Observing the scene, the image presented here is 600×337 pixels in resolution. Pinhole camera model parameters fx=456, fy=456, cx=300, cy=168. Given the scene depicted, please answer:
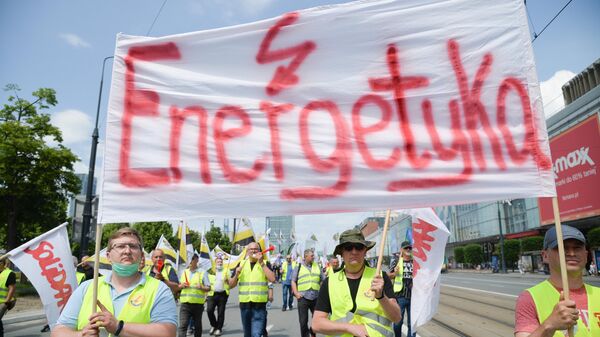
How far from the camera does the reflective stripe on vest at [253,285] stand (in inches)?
301

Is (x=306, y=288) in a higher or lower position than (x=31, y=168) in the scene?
lower

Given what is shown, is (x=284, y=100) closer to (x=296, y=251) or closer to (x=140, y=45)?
(x=140, y=45)

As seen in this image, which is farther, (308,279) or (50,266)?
(308,279)

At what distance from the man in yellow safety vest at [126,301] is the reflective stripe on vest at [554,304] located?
2.18m

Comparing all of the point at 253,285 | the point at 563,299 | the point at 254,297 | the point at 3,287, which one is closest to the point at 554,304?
the point at 563,299

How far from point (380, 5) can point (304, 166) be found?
1.28m

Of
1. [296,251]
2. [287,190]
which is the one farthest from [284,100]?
[296,251]

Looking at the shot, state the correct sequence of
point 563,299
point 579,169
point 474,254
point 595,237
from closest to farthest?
point 563,299, point 595,237, point 579,169, point 474,254

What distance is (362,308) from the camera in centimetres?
339

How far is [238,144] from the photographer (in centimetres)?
332

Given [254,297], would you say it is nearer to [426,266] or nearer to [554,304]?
[426,266]

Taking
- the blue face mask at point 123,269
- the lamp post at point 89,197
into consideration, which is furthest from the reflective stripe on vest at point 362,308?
the lamp post at point 89,197

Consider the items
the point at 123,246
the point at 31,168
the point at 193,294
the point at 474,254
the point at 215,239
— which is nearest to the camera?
the point at 123,246

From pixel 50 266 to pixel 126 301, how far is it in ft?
12.3
